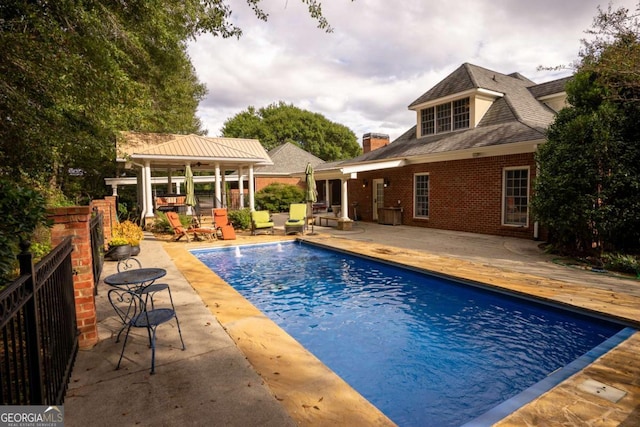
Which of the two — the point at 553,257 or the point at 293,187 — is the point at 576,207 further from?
the point at 293,187

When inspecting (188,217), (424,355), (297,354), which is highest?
(188,217)

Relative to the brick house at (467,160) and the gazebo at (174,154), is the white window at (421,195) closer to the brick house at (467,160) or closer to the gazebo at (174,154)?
the brick house at (467,160)

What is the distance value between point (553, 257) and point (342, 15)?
7.82 metres

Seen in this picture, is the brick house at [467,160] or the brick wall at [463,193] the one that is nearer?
the brick house at [467,160]

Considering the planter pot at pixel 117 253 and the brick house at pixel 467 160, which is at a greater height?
the brick house at pixel 467 160

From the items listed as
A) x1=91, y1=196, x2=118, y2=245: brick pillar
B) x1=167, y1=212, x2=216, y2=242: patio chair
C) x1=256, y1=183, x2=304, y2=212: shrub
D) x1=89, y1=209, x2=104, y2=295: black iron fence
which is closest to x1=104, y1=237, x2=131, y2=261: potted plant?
x1=91, y1=196, x2=118, y2=245: brick pillar

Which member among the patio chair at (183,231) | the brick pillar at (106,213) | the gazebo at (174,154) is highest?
the gazebo at (174,154)

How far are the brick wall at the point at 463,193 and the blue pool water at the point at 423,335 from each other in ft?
20.8

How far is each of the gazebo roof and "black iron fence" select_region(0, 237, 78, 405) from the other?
479 inches

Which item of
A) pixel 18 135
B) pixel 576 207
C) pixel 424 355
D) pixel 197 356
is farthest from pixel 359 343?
pixel 18 135

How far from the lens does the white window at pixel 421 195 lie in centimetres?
1513

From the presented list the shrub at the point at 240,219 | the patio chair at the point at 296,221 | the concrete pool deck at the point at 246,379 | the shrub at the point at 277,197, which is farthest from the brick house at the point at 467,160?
the shrub at the point at 277,197

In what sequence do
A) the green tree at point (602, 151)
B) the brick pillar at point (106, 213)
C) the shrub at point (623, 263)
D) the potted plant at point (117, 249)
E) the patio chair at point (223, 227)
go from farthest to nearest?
the patio chair at point (223, 227)
the brick pillar at point (106, 213)
the potted plant at point (117, 249)
the green tree at point (602, 151)
the shrub at point (623, 263)

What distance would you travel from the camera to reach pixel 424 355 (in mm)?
4484
